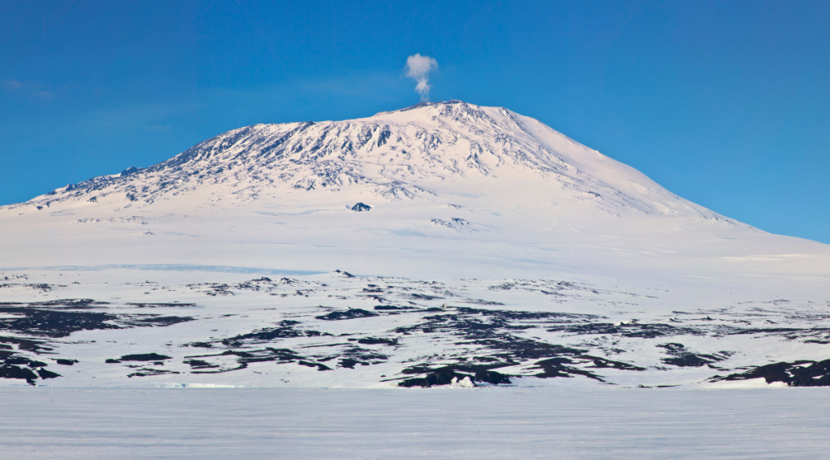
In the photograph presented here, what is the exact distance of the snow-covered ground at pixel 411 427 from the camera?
13.5 m

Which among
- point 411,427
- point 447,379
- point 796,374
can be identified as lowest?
point 447,379

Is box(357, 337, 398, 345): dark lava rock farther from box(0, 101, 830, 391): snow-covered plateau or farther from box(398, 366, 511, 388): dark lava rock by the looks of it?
box(398, 366, 511, 388): dark lava rock

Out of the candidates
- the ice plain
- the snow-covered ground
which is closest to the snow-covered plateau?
the ice plain

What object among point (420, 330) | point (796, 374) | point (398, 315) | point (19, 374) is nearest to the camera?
point (796, 374)

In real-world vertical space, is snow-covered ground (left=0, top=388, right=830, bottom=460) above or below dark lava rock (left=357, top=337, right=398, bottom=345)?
above

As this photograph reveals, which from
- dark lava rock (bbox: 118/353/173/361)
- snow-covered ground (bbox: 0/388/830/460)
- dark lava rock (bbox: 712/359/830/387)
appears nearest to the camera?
A: snow-covered ground (bbox: 0/388/830/460)

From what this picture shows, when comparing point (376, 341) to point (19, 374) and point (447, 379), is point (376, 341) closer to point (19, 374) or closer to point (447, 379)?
point (447, 379)

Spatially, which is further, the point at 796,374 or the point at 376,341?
the point at 376,341

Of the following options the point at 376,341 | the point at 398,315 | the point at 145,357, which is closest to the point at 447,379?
the point at 145,357

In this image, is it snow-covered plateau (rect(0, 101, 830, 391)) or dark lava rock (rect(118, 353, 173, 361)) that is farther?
dark lava rock (rect(118, 353, 173, 361))

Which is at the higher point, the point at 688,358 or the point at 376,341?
the point at 688,358

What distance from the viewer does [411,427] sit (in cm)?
1775

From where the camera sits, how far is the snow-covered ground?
44.2 ft

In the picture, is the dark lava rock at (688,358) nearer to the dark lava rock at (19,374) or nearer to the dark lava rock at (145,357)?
the dark lava rock at (145,357)
